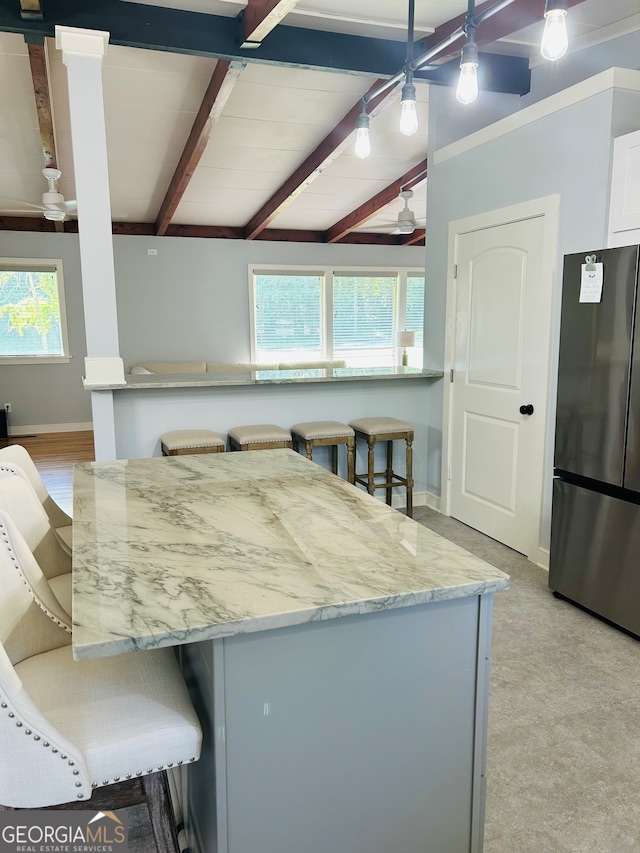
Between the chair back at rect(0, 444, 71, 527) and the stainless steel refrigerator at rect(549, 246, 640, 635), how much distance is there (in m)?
2.27

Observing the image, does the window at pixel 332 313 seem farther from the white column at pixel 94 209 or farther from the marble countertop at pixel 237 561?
the marble countertop at pixel 237 561

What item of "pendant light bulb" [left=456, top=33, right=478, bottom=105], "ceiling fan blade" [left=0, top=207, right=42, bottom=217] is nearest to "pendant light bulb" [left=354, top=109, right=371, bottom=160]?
"pendant light bulb" [left=456, top=33, right=478, bottom=105]

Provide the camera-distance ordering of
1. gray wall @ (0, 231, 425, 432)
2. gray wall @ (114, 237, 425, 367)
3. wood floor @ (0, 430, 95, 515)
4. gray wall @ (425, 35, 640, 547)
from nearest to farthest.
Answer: gray wall @ (425, 35, 640, 547)
wood floor @ (0, 430, 95, 515)
gray wall @ (0, 231, 425, 432)
gray wall @ (114, 237, 425, 367)

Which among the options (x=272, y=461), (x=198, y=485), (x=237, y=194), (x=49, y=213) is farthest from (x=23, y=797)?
(x=237, y=194)

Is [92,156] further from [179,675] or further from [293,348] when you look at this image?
[293,348]

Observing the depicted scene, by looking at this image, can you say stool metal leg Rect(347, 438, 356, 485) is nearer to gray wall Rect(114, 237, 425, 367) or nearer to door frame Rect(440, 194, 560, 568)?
door frame Rect(440, 194, 560, 568)

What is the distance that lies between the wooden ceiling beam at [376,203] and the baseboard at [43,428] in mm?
4389

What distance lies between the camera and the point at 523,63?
4.27m

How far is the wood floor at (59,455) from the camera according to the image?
5250 mm

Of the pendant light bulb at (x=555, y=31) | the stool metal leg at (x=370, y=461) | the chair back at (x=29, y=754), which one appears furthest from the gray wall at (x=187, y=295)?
the chair back at (x=29, y=754)

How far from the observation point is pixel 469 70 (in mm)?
2119

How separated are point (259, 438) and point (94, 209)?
163 centimetres

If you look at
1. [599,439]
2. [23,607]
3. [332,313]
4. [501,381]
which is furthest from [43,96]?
[332,313]

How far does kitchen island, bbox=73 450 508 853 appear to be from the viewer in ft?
3.66
